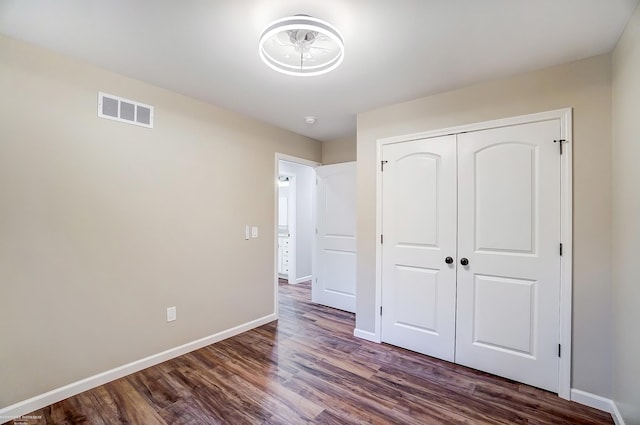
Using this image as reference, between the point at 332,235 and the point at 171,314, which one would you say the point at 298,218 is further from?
the point at 171,314

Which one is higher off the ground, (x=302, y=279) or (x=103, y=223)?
(x=103, y=223)

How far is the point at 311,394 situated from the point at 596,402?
1928 mm

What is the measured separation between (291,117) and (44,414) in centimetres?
311

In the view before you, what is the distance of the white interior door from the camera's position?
387 cm

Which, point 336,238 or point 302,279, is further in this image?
point 302,279

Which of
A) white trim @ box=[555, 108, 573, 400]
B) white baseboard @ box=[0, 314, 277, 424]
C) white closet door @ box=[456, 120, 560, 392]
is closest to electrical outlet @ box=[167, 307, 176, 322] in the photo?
white baseboard @ box=[0, 314, 277, 424]

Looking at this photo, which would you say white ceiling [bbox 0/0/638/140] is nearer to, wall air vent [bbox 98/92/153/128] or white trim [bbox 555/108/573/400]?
wall air vent [bbox 98/92/153/128]

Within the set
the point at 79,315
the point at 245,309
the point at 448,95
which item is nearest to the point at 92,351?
the point at 79,315

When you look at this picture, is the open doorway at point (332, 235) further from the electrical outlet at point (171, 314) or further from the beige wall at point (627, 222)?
the beige wall at point (627, 222)

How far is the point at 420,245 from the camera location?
8.92ft

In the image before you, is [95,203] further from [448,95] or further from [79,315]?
[448,95]

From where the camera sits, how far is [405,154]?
9.16ft

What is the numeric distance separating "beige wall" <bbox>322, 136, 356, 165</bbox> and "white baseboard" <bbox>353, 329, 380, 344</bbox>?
2.22m

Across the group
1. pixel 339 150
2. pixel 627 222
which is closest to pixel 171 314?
pixel 339 150
